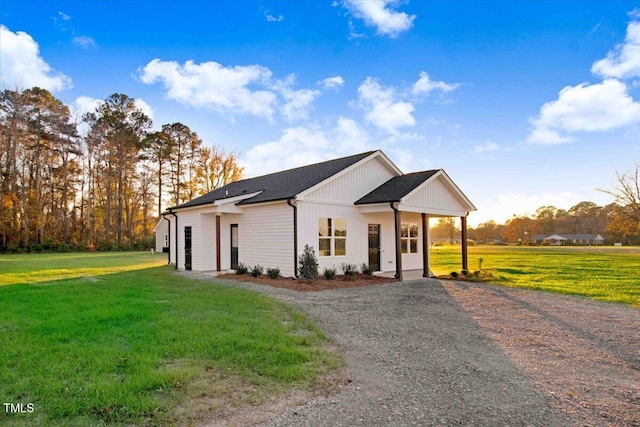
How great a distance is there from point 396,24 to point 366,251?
8.63m

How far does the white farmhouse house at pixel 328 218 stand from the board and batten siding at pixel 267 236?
0.12ft

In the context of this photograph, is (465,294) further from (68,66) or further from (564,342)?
(68,66)

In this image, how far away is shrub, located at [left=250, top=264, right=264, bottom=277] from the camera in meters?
13.8

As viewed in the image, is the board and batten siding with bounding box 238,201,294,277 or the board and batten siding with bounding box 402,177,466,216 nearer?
the board and batten siding with bounding box 238,201,294,277

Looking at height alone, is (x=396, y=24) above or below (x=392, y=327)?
above

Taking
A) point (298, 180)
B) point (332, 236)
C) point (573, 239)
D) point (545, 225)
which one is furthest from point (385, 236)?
point (573, 239)

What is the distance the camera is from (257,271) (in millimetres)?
13875

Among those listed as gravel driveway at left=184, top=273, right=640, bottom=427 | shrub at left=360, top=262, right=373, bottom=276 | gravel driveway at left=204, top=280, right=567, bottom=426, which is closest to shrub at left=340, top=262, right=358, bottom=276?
shrub at left=360, top=262, right=373, bottom=276

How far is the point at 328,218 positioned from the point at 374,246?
9.09 ft

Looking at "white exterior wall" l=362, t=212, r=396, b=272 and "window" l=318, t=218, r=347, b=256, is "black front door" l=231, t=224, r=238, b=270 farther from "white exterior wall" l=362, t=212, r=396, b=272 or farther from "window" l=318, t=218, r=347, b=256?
"white exterior wall" l=362, t=212, r=396, b=272

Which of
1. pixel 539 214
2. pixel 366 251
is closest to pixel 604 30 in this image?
pixel 366 251

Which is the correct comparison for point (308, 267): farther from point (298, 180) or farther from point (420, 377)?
point (420, 377)

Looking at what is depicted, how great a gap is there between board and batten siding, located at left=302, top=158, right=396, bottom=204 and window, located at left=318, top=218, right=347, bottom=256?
0.83m

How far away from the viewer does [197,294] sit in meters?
9.79
